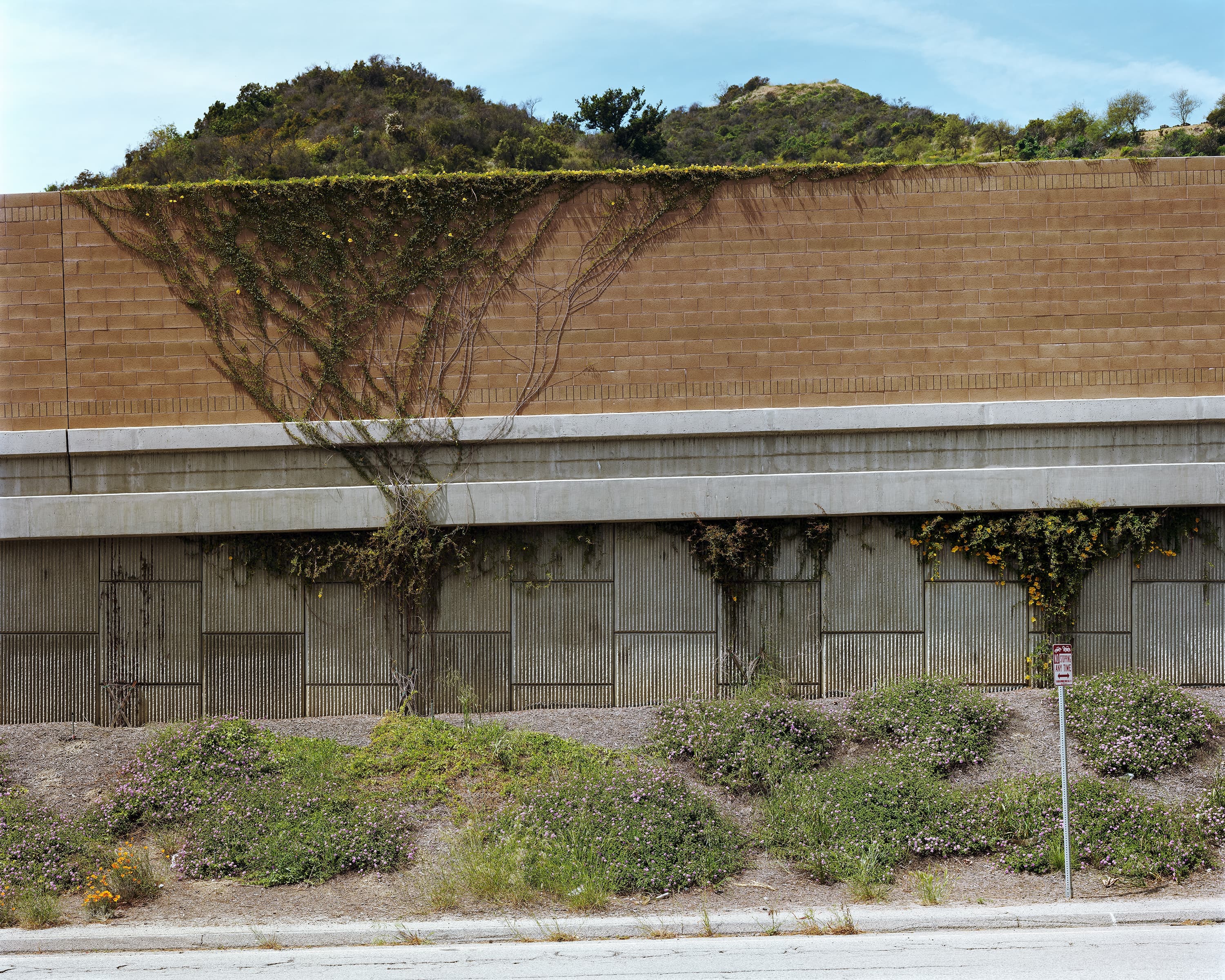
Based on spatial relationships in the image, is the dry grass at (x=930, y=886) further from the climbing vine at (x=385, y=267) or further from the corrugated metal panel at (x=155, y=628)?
the corrugated metal panel at (x=155, y=628)

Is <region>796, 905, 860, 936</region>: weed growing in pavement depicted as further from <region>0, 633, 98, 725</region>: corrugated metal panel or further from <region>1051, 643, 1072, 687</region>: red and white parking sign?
→ <region>0, 633, 98, 725</region>: corrugated metal panel

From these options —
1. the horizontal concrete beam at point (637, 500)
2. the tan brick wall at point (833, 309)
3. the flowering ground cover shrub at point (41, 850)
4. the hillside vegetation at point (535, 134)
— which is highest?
the hillside vegetation at point (535, 134)

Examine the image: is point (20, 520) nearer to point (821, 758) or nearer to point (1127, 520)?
point (821, 758)

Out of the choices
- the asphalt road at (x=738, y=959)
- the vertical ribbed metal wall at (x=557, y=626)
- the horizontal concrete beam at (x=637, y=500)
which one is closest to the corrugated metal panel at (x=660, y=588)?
the vertical ribbed metal wall at (x=557, y=626)

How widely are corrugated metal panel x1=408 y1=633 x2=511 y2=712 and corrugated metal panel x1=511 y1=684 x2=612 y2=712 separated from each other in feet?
0.49

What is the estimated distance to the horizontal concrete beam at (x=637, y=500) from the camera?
1082 cm

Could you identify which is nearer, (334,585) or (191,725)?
(191,725)

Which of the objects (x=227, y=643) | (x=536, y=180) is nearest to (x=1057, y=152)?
(x=536, y=180)

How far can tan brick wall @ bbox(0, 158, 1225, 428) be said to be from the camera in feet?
36.2

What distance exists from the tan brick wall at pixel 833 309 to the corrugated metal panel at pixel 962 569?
2.09m

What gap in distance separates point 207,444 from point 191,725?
361cm

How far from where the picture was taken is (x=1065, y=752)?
7.19 metres

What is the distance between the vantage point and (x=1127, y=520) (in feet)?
35.4

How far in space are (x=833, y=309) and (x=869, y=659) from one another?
4.69 m
